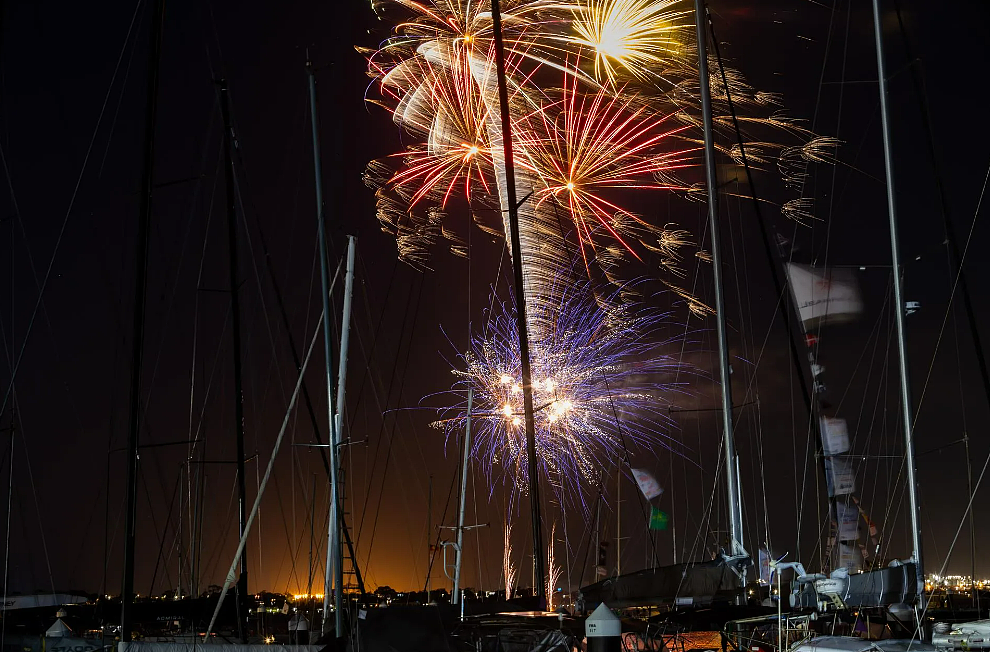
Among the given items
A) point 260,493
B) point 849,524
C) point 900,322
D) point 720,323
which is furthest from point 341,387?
point 849,524

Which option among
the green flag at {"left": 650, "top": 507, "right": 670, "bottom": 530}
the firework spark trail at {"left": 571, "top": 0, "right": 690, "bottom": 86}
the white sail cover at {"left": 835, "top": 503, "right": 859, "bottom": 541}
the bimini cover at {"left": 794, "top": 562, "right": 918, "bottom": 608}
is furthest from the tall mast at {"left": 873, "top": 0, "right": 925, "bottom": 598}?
the green flag at {"left": 650, "top": 507, "right": 670, "bottom": 530}

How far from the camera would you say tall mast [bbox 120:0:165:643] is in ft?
63.0

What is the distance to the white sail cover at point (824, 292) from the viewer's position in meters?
30.0

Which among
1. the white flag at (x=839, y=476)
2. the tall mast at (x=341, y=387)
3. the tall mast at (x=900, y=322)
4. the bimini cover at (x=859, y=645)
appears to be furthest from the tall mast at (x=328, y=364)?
the white flag at (x=839, y=476)

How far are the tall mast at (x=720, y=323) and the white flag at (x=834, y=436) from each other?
1227cm

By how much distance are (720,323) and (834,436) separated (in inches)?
532

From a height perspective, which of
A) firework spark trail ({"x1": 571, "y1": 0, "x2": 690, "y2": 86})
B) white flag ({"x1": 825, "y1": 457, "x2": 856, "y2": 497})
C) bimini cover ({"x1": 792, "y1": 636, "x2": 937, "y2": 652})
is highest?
firework spark trail ({"x1": 571, "y1": 0, "x2": 690, "y2": 86})

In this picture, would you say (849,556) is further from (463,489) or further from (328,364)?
(328,364)

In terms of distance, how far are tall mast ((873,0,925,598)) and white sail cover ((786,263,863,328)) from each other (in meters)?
7.47

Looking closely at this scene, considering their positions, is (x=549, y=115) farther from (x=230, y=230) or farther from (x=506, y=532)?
(x=506, y=532)

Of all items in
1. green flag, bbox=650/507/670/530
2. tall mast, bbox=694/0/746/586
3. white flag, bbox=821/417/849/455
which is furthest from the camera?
green flag, bbox=650/507/670/530

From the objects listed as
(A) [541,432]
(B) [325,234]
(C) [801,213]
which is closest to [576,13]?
(C) [801,213]

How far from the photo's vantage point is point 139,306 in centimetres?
2088

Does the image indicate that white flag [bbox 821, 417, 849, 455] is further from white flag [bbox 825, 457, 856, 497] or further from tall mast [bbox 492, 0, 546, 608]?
tall mast [bbox 492, 0, 546, 608]
